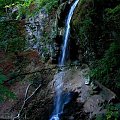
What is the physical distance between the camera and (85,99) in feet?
26.6

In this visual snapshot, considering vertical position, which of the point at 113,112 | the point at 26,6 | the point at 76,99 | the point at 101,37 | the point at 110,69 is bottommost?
the point at 76,99

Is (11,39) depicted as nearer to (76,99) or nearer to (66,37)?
(66,37)

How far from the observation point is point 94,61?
25.8 ft

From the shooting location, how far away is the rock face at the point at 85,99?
7.48 m

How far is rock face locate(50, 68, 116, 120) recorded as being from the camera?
7480 millimetres

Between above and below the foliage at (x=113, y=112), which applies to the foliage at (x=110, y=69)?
above

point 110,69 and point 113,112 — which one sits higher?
point 110,69

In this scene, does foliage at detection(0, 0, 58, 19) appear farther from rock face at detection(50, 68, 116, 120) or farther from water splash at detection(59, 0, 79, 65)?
rock face at detection(50, 68, 116, 120)

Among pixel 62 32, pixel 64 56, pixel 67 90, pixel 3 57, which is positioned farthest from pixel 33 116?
pixel 3 57

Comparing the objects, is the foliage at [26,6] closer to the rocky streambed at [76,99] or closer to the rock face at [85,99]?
the rocky streambed at [76,99]

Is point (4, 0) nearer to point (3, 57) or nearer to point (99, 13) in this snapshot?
point (3, 57)

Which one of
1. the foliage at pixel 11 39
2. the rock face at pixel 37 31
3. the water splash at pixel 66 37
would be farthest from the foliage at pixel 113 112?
the rock face at pixel 37 31

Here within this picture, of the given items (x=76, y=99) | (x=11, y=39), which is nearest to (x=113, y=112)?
(x=76, y=99)

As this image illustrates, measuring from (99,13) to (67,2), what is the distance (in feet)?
11.0
